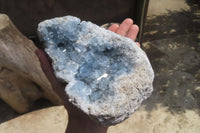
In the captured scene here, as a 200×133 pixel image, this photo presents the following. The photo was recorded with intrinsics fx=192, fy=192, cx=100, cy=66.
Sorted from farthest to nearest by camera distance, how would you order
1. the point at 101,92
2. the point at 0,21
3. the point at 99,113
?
1. the point at 0,21
2. the point at 101,92
3. the point at 99,113

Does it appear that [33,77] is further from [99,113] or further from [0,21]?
[99,113]

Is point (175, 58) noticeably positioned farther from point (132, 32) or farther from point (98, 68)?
point (98, 68)

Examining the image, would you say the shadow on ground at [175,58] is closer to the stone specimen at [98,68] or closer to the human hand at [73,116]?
the human hand at [73,116]

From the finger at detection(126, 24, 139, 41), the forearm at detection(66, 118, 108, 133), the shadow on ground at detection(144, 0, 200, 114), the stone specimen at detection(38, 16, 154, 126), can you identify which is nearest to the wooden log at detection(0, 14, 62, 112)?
the stone specimen at detection(38, 16, 154, 126)

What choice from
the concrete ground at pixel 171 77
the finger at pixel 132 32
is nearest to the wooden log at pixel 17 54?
the concrete ground at pixel 171 77

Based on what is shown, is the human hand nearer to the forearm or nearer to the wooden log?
the forearm

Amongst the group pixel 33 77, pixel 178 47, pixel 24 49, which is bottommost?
pixel 178 47

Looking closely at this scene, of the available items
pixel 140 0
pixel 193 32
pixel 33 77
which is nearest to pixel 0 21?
pixel 33 77
